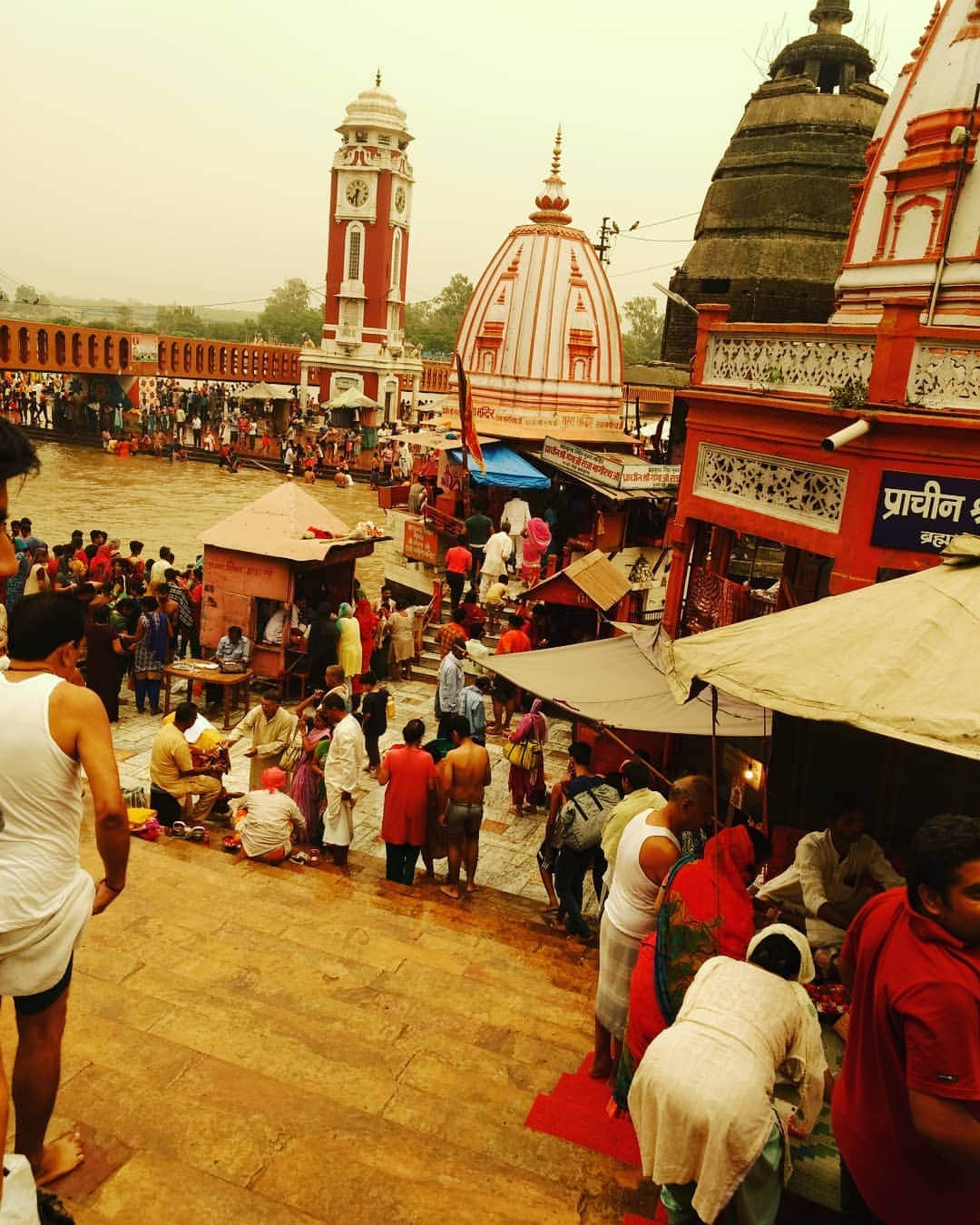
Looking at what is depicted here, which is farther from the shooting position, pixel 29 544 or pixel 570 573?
pixel 29 544

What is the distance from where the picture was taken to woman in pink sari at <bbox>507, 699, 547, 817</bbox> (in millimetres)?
8844

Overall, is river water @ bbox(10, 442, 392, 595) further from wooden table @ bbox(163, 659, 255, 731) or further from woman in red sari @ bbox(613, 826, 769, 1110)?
woman in red sari @ bbox(613, 826, 769, 1110)

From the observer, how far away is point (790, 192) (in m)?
24.5

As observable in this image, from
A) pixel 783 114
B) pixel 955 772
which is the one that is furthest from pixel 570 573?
pixel 783 114

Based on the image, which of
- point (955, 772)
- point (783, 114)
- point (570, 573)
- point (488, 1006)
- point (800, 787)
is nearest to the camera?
point (488, 1006)

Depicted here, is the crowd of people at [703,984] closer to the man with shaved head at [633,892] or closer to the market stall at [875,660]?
the man with shaved head at [633,892]

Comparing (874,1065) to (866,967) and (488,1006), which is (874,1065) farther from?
(488,1006)

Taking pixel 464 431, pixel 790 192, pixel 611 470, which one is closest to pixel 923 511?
pixel 611 470

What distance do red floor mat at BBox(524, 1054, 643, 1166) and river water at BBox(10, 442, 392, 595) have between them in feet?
50.0

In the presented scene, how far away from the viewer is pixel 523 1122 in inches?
138

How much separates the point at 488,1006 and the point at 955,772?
307cm

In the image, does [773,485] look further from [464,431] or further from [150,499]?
[150,499]

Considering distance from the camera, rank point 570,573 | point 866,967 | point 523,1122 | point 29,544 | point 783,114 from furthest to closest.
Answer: point 783,114 < point 29,544 < point 570,573 < point 523,1122 < point 866,967

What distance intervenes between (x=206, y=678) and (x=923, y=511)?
7.62 m
